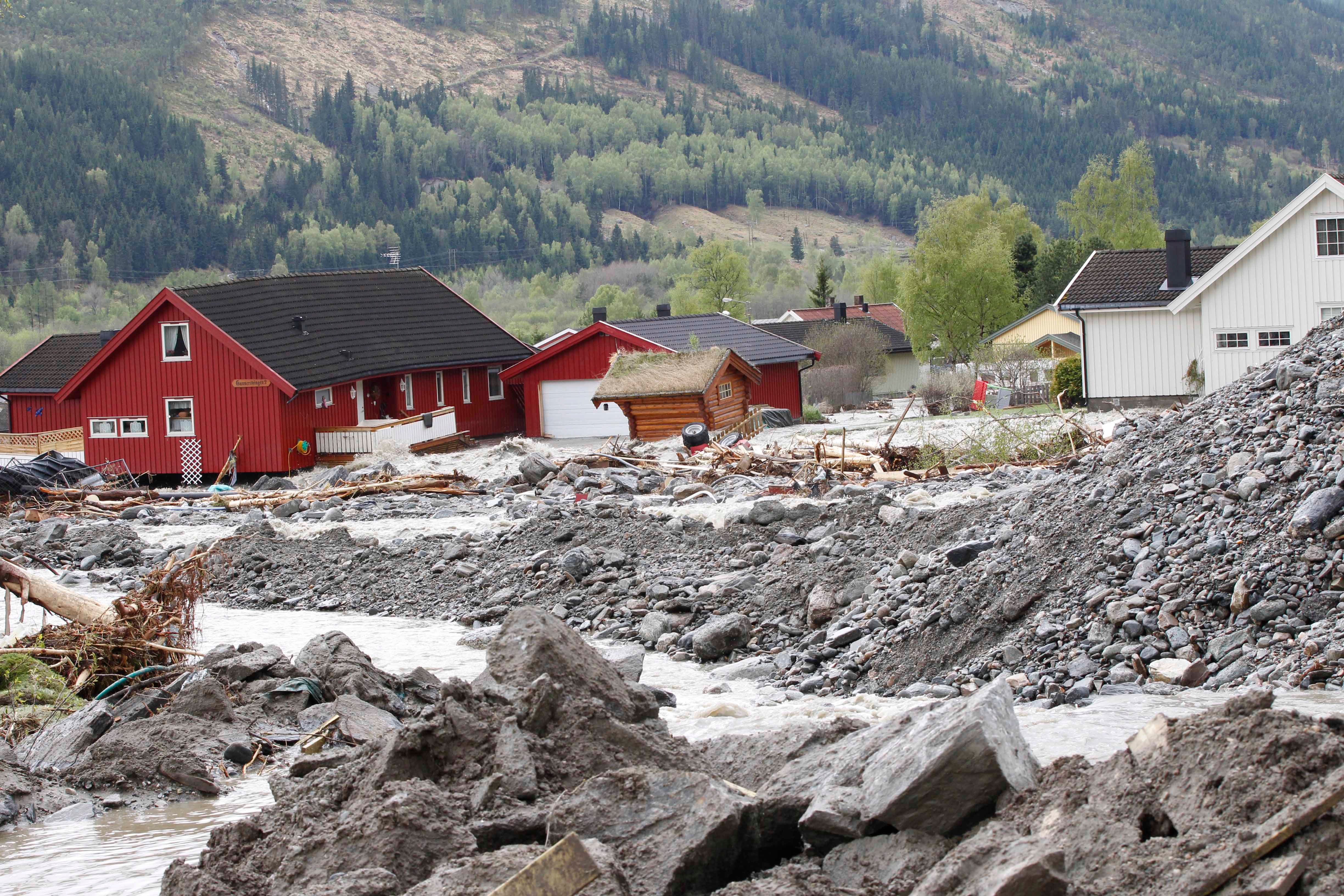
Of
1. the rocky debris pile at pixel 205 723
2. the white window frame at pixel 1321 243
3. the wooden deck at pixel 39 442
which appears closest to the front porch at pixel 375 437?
the wooden deck at pixel 39 442

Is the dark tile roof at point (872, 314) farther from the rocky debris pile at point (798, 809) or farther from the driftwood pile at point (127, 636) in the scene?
the rocky debris pile at point (798, 809)

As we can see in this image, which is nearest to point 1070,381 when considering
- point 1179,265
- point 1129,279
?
point 1129,279

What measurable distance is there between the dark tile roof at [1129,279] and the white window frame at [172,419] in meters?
22.3

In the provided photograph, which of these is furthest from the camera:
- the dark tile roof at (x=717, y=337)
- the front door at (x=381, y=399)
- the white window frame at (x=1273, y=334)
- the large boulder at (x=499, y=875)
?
the dark tile roof at (x=717, y=337)

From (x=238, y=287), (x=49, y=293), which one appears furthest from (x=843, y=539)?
(x=49, y=293)

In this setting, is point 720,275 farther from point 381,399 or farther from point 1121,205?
point 381,399

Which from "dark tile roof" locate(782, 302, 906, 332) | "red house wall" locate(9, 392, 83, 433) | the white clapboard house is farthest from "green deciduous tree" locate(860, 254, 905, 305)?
the white clapboard house

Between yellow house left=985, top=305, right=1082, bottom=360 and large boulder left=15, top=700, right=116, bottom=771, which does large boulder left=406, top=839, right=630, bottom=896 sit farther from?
yellow house left=985, top=305, right=1082, bottom=360

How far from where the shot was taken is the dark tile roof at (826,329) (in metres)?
62.5

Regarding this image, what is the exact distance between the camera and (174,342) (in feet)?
106

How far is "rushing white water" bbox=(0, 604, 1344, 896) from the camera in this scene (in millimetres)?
7398

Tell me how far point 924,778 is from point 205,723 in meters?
6.39

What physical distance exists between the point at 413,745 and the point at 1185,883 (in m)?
3.50

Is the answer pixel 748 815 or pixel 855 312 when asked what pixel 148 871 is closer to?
pixel 748 815
